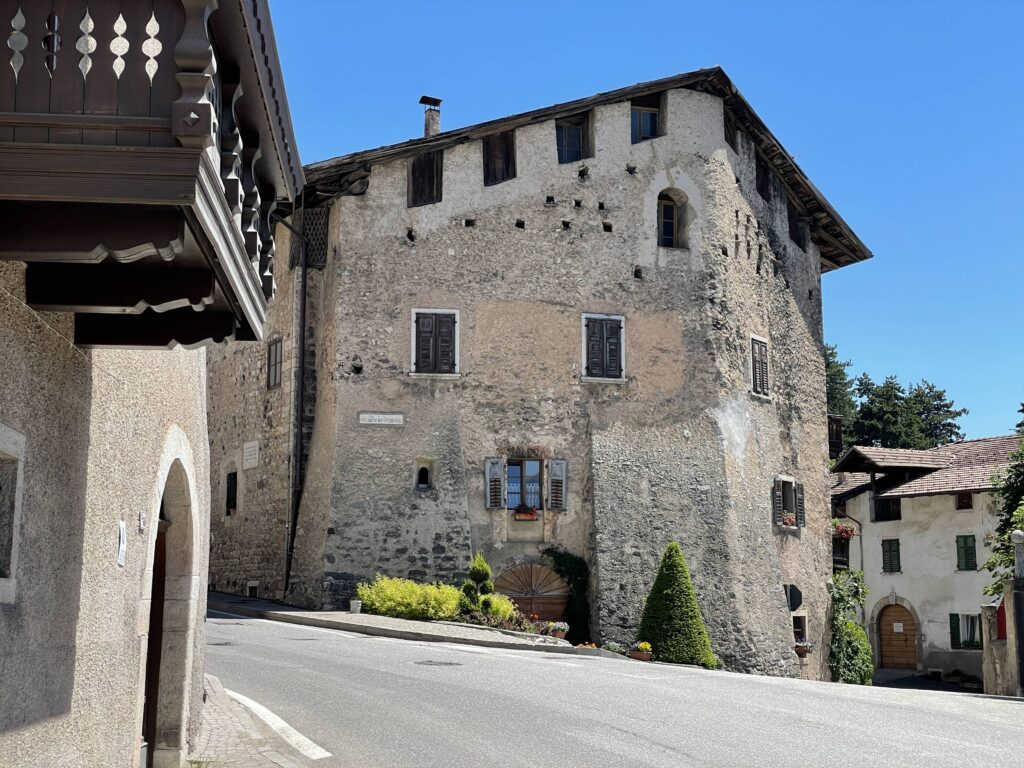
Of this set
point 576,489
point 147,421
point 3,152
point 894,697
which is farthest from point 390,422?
point 3,152

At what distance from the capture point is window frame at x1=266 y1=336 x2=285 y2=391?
1105 inches

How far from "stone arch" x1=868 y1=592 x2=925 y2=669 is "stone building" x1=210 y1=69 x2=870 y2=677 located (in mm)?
13630

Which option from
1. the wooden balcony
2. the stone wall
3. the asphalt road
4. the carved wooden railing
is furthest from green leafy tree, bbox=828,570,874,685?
the carved wooden railing

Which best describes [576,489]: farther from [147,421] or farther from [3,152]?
[3,152]

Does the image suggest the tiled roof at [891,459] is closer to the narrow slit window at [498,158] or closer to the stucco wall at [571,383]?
the stucco wall at [571,383]

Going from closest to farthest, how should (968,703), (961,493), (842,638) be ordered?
(968,703), (842,638), (961,493)

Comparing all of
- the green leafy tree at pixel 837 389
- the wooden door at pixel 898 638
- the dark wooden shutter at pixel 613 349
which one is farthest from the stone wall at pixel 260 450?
the green leafy tree at pixel 837 389

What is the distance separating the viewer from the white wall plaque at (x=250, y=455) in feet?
95.0

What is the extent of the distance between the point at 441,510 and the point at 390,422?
88.6 inches

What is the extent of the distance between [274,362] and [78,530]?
872 inches

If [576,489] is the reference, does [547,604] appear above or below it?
below

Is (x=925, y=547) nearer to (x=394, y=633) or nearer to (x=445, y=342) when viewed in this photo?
(x=445, y=342)

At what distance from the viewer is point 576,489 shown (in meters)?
27.2

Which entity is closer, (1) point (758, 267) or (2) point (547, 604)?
(2) point (547, 604)
